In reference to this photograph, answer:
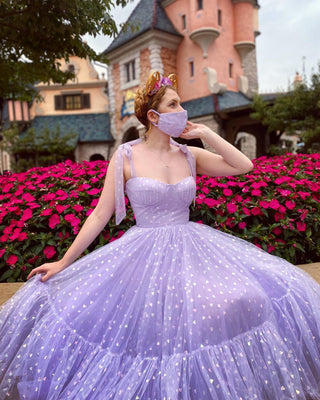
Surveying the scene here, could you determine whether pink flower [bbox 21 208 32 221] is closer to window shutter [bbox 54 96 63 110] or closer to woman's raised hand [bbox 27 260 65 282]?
woman's raised hand [bbox 27 260 65 282]

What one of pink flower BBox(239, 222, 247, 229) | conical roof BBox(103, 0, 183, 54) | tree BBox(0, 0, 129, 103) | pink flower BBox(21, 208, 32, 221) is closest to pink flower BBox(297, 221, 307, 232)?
pink flower BBox(239, 222, 247, 229)

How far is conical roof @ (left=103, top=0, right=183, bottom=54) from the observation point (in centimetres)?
1805

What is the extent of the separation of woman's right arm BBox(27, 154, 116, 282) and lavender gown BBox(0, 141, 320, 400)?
0.06 meters

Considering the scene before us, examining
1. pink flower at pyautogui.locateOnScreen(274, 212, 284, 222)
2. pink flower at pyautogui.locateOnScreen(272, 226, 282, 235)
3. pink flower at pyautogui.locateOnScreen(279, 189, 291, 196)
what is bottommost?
pink flower at pyautogui.locateOnScreen(272, 226, 282, 235)

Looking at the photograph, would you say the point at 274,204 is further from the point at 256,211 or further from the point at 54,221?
the point at 54,221

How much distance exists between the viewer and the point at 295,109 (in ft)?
46.8

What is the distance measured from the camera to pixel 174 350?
1.59 m

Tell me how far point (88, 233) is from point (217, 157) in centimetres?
94

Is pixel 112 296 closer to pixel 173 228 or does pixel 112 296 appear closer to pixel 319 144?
pixel 173 228

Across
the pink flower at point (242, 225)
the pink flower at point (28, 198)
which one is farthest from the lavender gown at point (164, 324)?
the pink flower at point (28, 198)

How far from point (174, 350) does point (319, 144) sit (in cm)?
1315

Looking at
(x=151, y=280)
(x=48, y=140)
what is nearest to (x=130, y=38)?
(x=48, y=140)

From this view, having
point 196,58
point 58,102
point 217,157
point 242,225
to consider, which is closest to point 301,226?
point 242,225

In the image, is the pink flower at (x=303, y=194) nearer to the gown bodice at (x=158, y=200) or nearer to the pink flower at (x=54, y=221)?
the gown bodice at (x=158, y=200)
